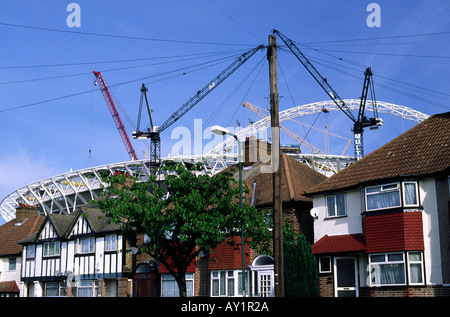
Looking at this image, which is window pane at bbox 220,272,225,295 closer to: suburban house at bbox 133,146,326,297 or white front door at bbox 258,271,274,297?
suburban house at bbox 133,146,326,297

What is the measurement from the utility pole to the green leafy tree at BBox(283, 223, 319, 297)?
9.25m

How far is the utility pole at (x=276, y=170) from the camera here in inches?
768

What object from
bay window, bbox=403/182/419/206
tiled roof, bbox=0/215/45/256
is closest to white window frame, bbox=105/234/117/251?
tiled roof, bbox=0/215/45/256

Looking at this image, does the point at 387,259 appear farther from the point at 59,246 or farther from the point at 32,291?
the point at 32,291

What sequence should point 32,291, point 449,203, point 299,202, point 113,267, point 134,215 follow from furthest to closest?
1. point 32,291
2. point 113,267
3. point 299,202
4. point 134,215
5. point 449,203

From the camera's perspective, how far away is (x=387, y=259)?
27250 millimetres

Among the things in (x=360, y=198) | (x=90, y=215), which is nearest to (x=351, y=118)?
(x=90, y=215)

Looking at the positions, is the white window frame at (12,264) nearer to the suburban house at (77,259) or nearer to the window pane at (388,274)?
the suburban house at (77,259)

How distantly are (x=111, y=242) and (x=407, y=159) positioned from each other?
24.6m

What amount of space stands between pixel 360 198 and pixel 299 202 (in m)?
4.37

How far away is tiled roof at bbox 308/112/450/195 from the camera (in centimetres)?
2755

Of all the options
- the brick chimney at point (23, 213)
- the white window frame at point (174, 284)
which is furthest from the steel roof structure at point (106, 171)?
the white window frame at point (174, 284)

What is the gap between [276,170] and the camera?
2058cm

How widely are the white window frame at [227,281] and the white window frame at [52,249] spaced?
18.4m
